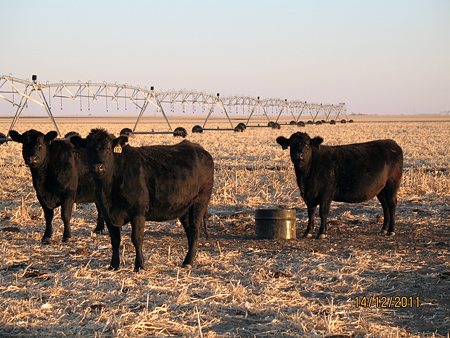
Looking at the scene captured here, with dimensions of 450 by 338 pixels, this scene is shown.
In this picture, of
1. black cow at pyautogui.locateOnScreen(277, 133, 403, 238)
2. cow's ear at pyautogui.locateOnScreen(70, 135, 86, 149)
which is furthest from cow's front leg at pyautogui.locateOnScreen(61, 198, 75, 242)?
black cow at pyautogui.locateOnScreen(277, 133, 403, 238)

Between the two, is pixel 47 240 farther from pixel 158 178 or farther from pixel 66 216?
pixel 158 178

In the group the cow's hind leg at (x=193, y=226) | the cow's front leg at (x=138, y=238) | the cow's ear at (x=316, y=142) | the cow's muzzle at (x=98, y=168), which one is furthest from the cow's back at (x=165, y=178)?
the cow's ear at (x=316, y=142)

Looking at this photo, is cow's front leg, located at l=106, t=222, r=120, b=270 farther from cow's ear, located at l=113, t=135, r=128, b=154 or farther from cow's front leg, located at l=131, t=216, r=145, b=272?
cow's ear, located at l=113, t=135, r=128, b=154

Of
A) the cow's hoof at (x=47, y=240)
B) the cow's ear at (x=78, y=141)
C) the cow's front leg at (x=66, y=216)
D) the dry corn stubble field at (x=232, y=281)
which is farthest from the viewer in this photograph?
the cow's front leg at (x=66, y=216)

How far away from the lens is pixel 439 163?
69.7 ft

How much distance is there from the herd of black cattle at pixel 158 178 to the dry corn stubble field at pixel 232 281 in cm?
54

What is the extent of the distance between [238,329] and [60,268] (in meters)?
3.34

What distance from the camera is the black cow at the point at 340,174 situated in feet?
35.5

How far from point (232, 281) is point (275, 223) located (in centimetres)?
299

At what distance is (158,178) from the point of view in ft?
27.8

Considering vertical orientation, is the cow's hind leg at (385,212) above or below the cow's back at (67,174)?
below

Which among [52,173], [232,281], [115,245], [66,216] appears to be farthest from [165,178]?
[52,173]

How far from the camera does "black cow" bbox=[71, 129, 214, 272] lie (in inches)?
319

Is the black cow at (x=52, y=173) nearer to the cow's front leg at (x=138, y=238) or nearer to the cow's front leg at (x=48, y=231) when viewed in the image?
the cow's front leg at (x=48, y=231)
